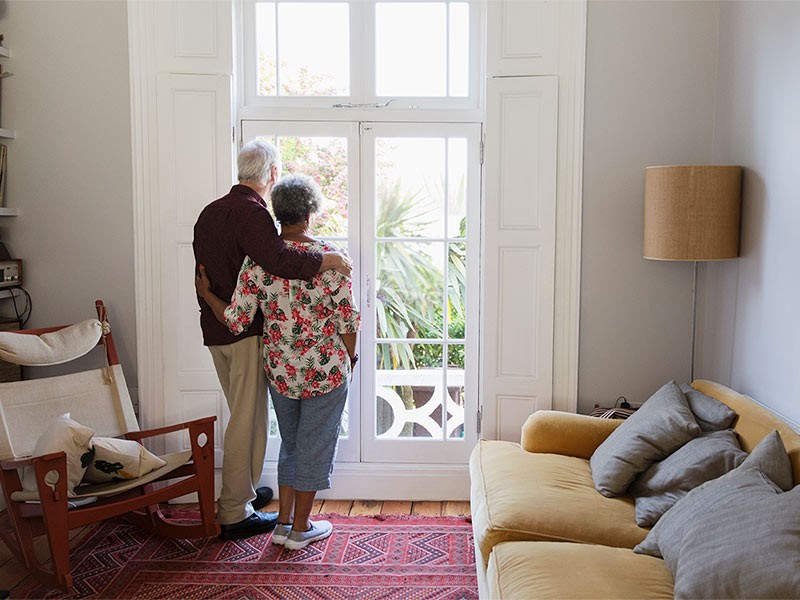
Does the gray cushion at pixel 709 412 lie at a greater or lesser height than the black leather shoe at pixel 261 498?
greater

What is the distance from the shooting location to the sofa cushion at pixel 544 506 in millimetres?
2531

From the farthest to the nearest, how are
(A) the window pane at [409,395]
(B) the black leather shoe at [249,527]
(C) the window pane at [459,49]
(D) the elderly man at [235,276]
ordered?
(A) the window pane at [409,395], (C) the window pane at [459,49], (B) the black leather shoe at [249,527], (D) the elderly man at [235,276]

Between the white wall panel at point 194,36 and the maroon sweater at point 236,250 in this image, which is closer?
the maroon sweater at point 236,250

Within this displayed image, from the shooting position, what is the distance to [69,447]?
2.91m

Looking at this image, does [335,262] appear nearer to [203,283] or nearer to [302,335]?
[302,335]

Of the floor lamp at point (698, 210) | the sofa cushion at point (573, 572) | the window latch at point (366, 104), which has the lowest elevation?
the sofa cushion at point (573, 572)

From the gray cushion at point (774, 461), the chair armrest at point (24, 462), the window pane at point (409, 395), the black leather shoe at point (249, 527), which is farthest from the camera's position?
the window pane at point (409, 395)

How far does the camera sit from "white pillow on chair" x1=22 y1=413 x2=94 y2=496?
2.90m

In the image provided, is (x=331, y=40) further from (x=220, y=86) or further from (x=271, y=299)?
(x=271, y=299)

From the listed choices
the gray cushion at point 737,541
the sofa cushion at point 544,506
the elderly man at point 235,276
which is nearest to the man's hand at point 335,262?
the elderly man at point 235,276

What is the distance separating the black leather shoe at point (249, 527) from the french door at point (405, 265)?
1.59ft

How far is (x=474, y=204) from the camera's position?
149 inches

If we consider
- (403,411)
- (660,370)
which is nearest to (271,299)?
(403,411)

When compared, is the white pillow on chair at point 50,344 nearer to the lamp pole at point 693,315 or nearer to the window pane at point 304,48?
the window pane at point 304,48
